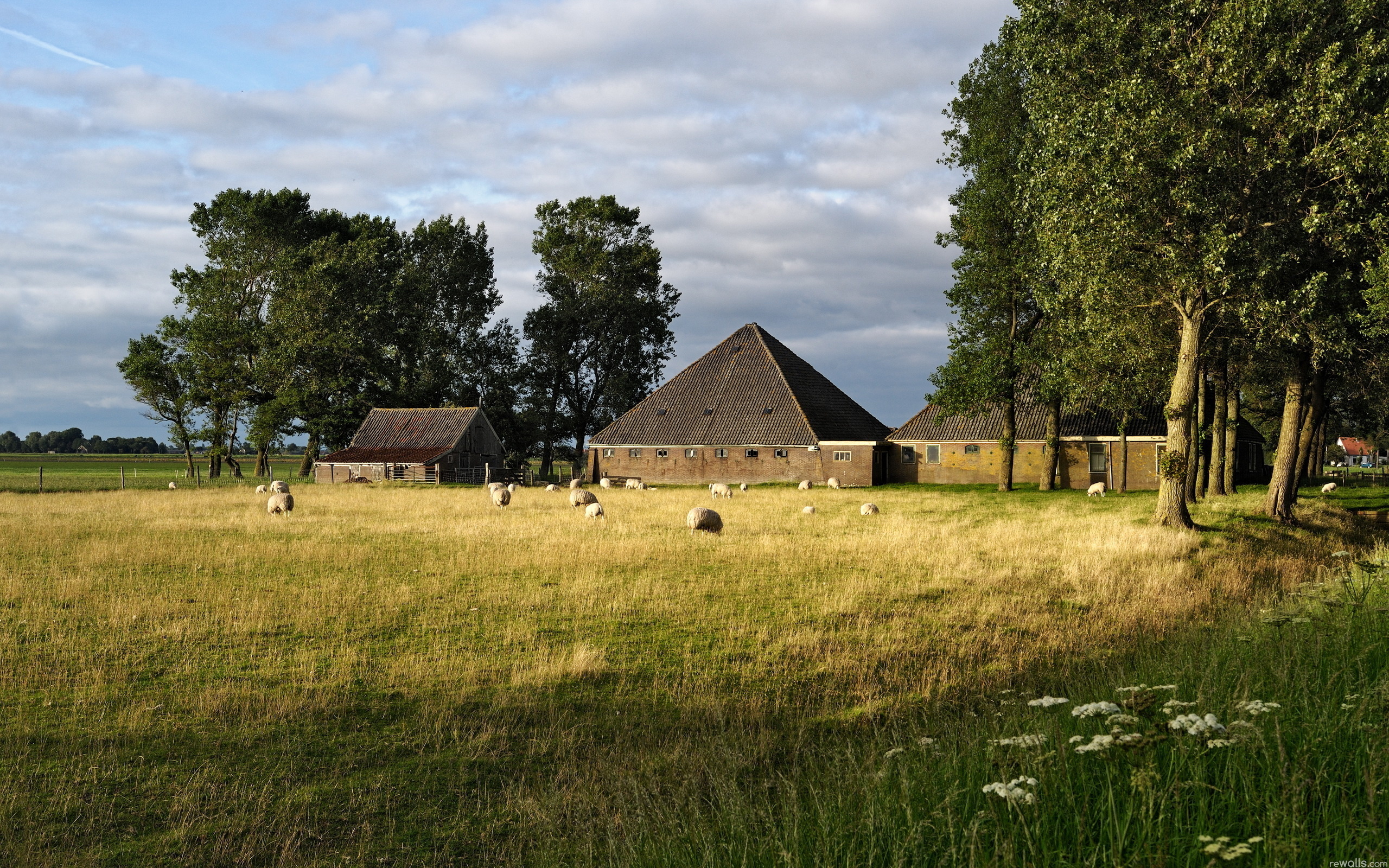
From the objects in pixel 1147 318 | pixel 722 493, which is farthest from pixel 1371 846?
pixel 722 493

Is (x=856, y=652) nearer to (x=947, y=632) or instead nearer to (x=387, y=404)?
(x=947, y=632)

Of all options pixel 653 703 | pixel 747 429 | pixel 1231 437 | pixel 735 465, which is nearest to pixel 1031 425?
pixel 1231 437

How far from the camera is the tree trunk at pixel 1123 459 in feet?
154

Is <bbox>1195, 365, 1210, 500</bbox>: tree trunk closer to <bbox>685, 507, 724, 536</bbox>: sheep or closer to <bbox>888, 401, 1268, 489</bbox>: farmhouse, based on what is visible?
<bbox>888, 401, 1268, 489</bbox>: farmhouse

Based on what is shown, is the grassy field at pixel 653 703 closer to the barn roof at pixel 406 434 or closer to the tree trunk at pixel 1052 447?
the tree trunk at pixel 1052 447

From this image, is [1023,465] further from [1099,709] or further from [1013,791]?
[1013,791]

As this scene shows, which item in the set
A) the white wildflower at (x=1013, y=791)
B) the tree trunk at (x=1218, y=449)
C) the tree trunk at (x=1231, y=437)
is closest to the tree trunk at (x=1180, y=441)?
the tree trunk at (x=1218, y=449)

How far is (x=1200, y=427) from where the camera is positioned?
34.5 meters

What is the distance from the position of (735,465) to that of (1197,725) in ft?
179

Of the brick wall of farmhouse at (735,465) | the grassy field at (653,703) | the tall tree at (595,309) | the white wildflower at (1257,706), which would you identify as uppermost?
the tall tree at (595,309)

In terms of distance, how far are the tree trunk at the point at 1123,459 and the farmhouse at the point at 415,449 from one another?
4096 cm

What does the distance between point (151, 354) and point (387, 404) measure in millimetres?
16359

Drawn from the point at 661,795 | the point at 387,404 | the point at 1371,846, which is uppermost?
the point at 387,404

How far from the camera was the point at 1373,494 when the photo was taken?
3947 cm
